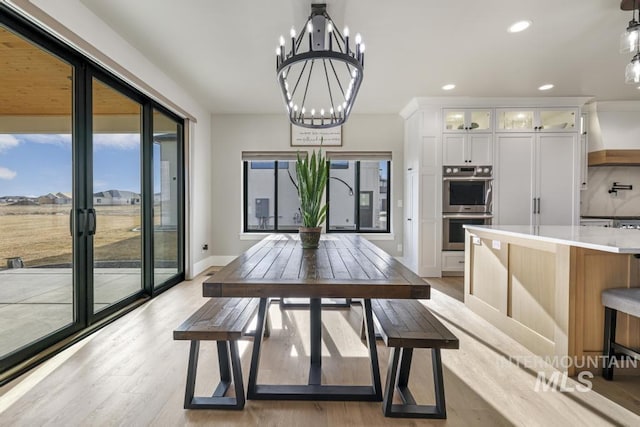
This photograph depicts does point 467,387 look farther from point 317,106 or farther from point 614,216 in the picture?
point 614,216

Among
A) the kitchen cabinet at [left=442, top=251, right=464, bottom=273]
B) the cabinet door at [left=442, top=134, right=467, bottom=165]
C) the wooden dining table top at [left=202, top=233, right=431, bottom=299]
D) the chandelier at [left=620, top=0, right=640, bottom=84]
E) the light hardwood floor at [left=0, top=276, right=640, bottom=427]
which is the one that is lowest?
the light hardwood floor at [left=0, top=276, right=640, bottom=427]

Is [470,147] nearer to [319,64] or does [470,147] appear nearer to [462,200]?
[462,200]

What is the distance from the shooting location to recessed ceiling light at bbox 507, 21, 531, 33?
2.66 metres

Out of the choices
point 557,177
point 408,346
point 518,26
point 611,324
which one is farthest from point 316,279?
point 557,177

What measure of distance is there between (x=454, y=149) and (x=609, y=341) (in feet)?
10.2

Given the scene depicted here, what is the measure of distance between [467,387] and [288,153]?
422 centimetres

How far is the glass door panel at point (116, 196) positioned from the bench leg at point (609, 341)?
3.83 metres

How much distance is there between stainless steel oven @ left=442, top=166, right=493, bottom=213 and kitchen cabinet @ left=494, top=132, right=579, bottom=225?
0.14 m

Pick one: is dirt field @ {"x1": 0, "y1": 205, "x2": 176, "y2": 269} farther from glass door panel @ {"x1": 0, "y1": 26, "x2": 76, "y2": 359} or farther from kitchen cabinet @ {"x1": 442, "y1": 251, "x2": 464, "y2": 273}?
kitchen cabinet @ {"x1": 442, "y1": 251, "x2": 464, "y2": 273}

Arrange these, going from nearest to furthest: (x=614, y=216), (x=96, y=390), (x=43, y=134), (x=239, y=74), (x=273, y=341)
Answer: (x=96, y=390) → (x=43, y=134) → (x=273, y=341) → (x=239, y=74) → (x=614, y=216)

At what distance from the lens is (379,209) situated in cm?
555

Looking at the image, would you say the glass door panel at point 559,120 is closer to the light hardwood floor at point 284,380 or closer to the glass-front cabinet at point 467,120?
the glass-front cabinet at point 467,120

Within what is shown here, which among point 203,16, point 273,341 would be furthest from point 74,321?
point 203,16

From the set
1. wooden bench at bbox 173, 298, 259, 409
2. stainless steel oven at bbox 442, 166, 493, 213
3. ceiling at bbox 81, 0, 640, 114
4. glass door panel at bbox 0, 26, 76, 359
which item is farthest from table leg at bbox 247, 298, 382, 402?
stainless steel oven at bbox 442, 166, 493, 213
